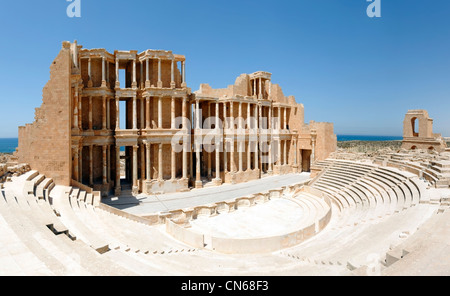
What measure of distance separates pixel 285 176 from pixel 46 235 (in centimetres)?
2703

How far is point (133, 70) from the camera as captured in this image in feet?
73.7

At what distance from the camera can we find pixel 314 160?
32.1m

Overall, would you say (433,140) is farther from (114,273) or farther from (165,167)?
(114,273)

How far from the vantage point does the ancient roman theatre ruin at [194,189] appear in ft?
22.2

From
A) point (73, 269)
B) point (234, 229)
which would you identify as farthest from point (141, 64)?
point (73, 269)

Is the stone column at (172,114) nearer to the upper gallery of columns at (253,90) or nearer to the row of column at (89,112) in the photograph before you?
the row of column at (89,112)

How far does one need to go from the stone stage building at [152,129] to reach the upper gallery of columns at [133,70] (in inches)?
3.4

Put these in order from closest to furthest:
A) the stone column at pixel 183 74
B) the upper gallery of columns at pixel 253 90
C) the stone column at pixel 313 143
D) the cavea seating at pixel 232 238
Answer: the cavea seating at pixel 232 238, the stone column at pixel 183 74, the upper gallery of columns at pixel 253 90, the stone column at pixel 313 143

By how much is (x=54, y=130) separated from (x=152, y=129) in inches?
317

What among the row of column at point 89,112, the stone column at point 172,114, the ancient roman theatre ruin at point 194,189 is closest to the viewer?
the ancient roman theatre ruin at point 194,189

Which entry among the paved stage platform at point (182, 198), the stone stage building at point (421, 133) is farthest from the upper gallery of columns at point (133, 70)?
the stone stage building at point (421, 133)

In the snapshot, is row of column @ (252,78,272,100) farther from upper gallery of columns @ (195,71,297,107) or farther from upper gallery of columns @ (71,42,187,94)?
upper gallery of columns @ (71,42,187,94)

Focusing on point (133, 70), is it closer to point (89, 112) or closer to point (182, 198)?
point (89, 112)

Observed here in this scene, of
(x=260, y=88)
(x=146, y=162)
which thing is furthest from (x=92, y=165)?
(x=260, y=88)
